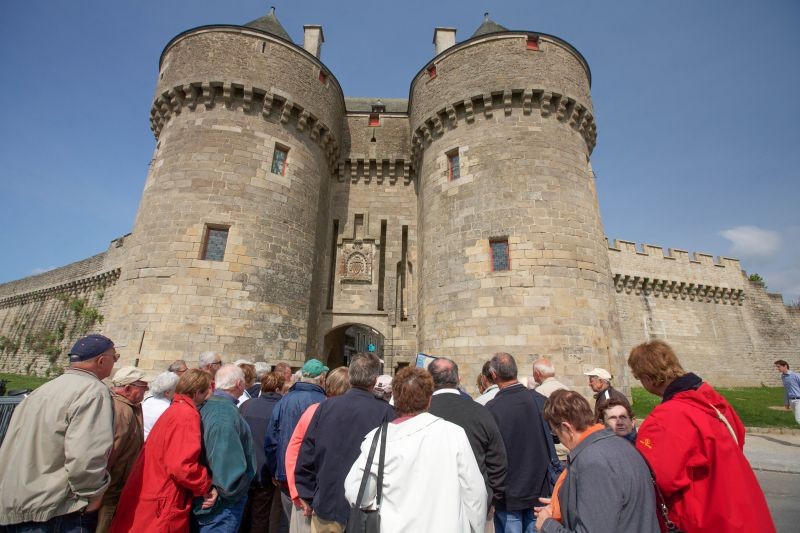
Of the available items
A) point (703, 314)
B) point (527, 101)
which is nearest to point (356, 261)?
point (527, 101)

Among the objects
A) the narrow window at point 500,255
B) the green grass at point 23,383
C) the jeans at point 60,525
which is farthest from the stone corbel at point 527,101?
the green grass at point 23,383

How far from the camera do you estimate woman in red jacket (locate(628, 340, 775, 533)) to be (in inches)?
76.7

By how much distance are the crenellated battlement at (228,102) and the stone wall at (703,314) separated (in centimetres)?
1946

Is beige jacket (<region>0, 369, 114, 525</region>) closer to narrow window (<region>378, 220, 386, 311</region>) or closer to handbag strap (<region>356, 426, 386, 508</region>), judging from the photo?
handbag strap (<region>356, 426, 386, 508</region>)

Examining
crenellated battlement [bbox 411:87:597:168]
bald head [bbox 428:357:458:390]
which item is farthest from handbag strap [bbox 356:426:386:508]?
crenellated battlement [bbox 411:87:597:168]

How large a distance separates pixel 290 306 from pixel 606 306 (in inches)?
357

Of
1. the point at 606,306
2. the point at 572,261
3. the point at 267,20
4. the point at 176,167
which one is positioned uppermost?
the point at 267,20

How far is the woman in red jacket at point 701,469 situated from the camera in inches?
76.7

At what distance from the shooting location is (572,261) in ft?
35.1

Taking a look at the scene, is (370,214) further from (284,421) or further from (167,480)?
(167,480)

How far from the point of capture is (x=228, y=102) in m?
12.1

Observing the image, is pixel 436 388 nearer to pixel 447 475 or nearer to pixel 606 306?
pixel 447 475

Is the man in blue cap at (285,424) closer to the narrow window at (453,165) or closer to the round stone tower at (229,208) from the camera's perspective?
the round stone tower at (229,208)

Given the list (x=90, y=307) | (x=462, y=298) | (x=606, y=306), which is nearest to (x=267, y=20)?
(x=462, y=298)
